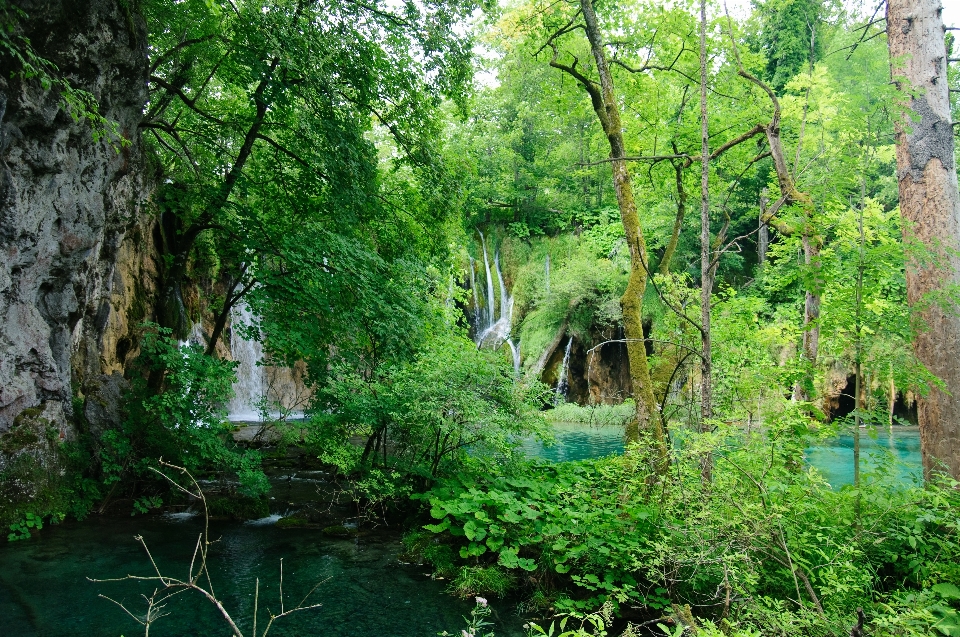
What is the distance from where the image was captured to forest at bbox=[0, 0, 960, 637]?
4.27m

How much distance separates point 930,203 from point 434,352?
5.62 m

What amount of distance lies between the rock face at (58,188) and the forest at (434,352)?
0.14ft

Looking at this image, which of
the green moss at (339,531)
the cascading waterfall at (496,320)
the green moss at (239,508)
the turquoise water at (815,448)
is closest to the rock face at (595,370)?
the cascading waterfall at (496,320)

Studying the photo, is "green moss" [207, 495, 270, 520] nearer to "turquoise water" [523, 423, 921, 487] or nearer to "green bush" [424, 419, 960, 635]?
"green bush" [424, 419, 960, 635]

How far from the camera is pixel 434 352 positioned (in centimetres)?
769

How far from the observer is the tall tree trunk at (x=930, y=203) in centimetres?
472

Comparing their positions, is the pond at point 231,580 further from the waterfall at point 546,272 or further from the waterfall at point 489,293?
the waterfall at point 546,272

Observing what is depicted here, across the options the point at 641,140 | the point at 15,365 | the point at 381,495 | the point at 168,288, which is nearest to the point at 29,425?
the point at 15,365

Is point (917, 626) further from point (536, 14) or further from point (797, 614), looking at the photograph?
point (536, 14)

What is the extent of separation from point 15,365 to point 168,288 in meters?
2.93

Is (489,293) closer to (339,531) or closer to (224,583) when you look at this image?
(339,531)

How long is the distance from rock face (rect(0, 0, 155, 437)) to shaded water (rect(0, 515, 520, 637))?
1.91 meters

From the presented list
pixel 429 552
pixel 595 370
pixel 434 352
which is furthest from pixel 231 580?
Answer: pixel 595 370

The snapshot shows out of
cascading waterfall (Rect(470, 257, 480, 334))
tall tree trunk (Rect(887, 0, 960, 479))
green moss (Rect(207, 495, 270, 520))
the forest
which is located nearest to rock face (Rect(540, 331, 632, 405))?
cascading waterfall (Rect(470, 257, 480, 334))
